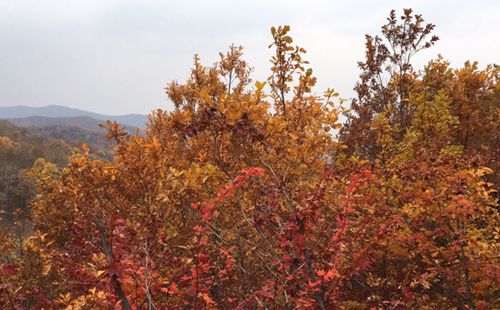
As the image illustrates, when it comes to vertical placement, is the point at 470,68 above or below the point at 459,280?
above

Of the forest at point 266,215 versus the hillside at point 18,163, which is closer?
the forest at point 266,215

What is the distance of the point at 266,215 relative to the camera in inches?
132

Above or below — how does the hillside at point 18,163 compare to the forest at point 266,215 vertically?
below

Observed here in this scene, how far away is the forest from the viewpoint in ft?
11.5

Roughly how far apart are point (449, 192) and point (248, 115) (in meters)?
2.93

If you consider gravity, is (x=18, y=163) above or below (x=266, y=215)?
below

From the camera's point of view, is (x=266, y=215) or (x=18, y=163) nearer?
(x=266, y=215)

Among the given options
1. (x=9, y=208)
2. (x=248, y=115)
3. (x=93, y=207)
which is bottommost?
(x=9, y=208)

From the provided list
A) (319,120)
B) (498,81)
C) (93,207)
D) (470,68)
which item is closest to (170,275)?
(93,207)

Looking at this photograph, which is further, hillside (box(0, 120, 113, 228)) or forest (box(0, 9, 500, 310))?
hillside (box(0, 120, 113, 228))

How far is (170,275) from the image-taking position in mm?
5285

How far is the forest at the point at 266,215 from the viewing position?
11.5 feet

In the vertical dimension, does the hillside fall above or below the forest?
below

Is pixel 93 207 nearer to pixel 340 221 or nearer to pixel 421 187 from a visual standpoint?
pixel 340 221
